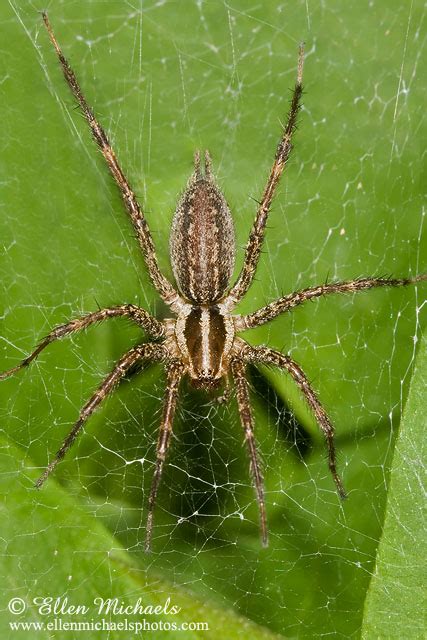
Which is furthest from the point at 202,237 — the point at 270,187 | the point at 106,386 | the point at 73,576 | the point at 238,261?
the point at 73,576

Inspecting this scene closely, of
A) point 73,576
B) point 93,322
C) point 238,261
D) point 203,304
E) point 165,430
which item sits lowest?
point 73,576

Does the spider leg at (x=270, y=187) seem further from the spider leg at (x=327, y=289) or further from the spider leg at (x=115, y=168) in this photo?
the spider leg at (x=115, y=168)

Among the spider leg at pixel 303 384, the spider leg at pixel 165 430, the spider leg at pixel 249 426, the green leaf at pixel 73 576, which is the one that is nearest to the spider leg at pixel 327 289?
the spider leg at pixel 303 384

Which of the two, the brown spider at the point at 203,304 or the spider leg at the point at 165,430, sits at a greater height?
the brown spider at the point at 203,304

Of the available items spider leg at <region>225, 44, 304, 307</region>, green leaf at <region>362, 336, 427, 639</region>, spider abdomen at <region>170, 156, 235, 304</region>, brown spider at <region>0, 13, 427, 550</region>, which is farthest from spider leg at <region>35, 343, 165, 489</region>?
green leaf at <region>362, 336, 427, 639</region>

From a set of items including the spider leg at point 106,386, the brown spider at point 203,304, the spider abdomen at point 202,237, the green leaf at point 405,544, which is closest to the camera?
the green leaf at point 405,544

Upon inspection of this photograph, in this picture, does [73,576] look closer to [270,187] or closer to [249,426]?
[249,426]
